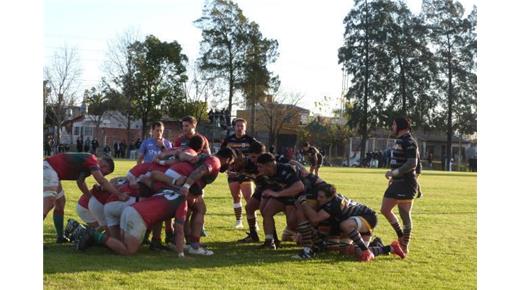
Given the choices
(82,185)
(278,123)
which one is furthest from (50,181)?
(278,123)

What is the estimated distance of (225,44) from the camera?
30016 millimetres

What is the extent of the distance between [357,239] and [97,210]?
11.0ft

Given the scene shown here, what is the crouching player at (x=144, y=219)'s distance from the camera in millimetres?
7027

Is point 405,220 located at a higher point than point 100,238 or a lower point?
higher

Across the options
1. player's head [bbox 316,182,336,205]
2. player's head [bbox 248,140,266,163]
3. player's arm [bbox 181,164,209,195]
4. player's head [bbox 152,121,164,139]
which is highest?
player's head [bbox 152,121,164,139]

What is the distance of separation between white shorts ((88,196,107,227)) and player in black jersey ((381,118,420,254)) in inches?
141

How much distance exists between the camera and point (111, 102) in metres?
49.5

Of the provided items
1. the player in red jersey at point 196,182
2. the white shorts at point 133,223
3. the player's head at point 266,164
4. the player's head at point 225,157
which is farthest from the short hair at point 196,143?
the white shorts at point 133,223

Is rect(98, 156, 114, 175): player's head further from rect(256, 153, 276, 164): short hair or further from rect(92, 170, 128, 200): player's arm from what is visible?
rect(256, 153, 276, 164): short hair

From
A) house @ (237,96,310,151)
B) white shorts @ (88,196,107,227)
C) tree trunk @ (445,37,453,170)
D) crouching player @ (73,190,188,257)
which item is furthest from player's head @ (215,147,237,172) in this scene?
house @ (237,96,310,151)

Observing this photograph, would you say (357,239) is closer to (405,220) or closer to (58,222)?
(405,220)

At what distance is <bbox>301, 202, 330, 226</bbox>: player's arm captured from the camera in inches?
295
